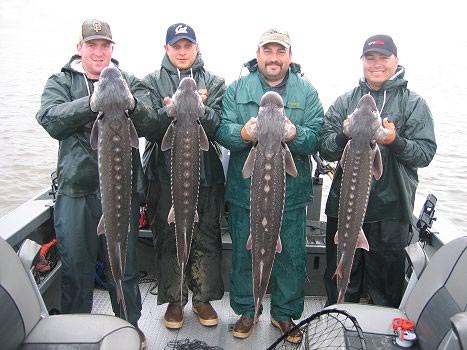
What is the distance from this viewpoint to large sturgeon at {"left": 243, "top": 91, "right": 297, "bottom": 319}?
10.5ft

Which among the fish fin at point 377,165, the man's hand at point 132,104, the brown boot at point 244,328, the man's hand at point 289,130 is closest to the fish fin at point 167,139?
the man's hand at point 132,104

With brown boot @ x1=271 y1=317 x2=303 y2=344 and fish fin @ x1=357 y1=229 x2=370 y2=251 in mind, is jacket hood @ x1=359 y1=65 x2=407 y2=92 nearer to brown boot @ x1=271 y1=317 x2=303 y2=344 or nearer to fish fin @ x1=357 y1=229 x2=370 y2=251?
fish fin @ x1=357 y1=229 x2=370 y2=251

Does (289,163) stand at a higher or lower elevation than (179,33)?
lower

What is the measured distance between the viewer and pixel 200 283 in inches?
160

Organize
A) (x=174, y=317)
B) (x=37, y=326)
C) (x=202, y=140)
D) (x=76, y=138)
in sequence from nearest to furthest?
(x=37, y=326) → (x=202, y=140) → (x=76, y=138) → (x=174, y=317)

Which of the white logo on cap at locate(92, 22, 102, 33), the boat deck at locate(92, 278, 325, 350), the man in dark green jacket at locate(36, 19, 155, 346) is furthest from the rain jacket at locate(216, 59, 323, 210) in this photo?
the boat deck at locate(92, 278, 325, 350)

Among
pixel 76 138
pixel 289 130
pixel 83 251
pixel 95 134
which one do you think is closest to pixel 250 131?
pixel 289 130

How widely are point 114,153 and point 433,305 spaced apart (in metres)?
2.06

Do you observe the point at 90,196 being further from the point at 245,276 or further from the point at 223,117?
the point at 245,276

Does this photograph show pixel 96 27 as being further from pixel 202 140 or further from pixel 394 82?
pixel 394 82

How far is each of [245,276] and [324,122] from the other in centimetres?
131

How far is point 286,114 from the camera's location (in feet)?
11.9

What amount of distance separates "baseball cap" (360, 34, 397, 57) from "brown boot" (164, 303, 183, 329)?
2448mm

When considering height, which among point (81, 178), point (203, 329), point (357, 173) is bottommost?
point (203, 329)
